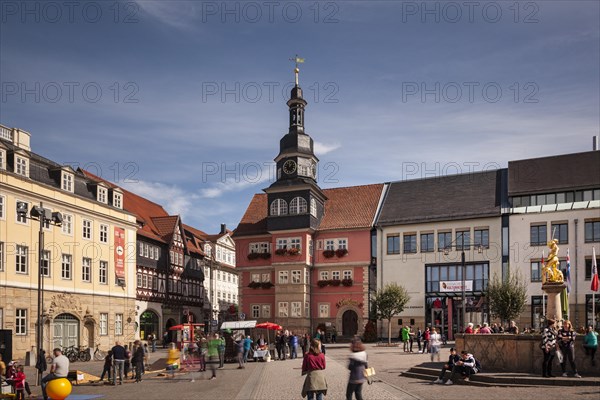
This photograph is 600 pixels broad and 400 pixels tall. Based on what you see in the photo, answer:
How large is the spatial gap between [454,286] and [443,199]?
26.0ft

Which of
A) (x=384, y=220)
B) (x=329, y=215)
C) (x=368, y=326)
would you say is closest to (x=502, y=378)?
(x=368, y=326)

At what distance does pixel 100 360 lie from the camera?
4162 centimetres

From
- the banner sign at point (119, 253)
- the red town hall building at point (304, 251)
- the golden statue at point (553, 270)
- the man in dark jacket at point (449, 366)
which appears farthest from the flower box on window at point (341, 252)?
the man in dark jacket at point (449, 366)

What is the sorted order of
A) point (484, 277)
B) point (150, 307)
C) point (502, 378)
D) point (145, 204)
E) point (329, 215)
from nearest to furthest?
point (502, 378)
point (484, 277)
point (150, 307)
point (329, 215)
point (145, 204)

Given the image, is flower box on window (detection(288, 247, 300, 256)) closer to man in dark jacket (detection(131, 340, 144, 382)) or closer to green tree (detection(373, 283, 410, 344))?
green tree (detection(373, 283, 410, 344))

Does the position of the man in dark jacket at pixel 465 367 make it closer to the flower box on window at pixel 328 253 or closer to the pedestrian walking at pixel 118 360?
the pedestrian walking at pixel 118 360

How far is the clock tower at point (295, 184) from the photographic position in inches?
2306

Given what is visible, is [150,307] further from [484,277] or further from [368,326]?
[484,277]

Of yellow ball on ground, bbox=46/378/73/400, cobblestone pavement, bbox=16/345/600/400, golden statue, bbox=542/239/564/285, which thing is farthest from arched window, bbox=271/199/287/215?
yellow ball on ground, bbox=46/378/73/400

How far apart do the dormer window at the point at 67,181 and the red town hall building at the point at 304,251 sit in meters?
19.8

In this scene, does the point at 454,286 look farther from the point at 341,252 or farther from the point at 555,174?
the point at 555,174

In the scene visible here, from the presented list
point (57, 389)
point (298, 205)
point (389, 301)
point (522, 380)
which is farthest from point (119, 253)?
point (522, 380)

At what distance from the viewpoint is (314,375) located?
14.4 metres

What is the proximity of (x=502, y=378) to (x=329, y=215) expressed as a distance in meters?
40.8
